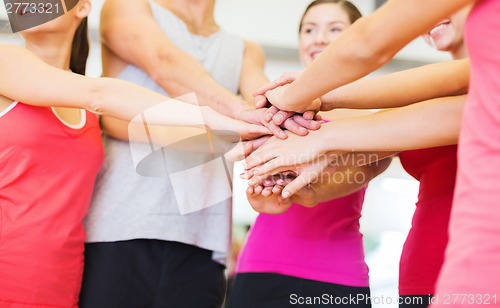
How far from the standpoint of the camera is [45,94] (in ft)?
4.18

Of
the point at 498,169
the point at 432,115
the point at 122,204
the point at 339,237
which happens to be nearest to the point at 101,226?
the point at 122,204

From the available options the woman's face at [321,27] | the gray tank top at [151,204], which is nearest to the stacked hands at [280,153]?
the gray tank top at [151,204]

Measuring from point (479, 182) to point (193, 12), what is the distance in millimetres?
1111

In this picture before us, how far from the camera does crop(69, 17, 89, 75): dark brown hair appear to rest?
1.51 metres

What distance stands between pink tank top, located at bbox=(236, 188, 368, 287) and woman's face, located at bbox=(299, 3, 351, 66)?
434mm

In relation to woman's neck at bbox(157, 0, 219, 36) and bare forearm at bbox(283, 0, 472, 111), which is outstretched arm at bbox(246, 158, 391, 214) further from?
woman's neck at bbox(157, 0, 219, 36)

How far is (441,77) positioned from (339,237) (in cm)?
45

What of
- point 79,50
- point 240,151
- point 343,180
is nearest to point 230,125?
point 240,151

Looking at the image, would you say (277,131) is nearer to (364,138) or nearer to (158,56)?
(364,138)

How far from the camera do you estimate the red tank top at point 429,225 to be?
121cm

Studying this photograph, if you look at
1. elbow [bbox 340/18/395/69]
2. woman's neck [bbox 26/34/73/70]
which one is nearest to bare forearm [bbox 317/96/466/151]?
elbow [bbox 340/18/395/69]

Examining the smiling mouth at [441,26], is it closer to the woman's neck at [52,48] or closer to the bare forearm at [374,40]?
the bare forearm at [374,40]

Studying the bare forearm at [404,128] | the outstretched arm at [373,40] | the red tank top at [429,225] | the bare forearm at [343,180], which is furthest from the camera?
the bare forearm at [343,180]

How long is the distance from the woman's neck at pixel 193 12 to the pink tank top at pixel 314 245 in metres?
0.50
